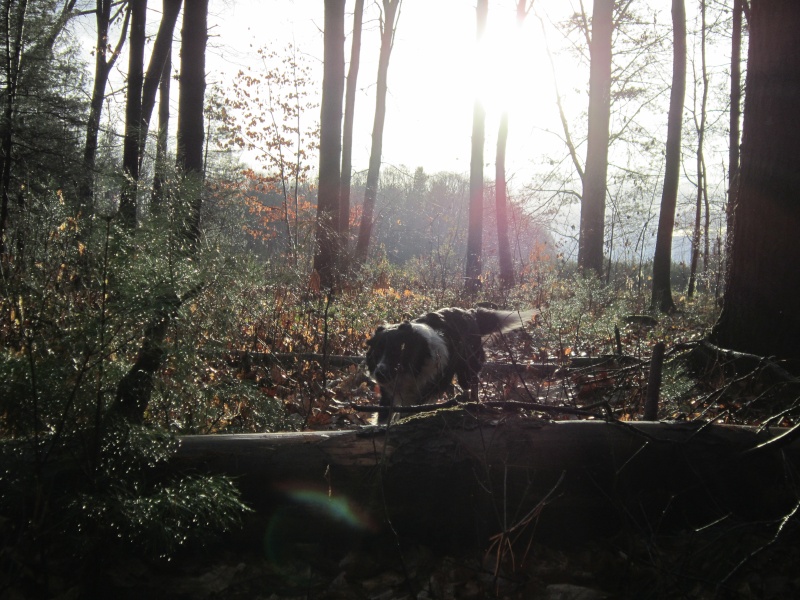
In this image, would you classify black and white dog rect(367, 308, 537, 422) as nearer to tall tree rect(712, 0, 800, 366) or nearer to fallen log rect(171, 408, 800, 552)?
fallen log rect(171, 408, 800, 552)

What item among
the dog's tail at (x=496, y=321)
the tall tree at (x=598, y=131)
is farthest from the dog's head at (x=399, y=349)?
the tall tree at (x=598, y=131)

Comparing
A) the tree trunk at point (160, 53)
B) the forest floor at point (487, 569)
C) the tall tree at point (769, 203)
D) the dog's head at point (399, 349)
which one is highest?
the tree trunk at point (160, 53)

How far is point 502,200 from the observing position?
22.0 meters

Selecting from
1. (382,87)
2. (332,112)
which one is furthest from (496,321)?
(382,87)

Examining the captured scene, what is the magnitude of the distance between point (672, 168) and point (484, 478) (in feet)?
46.5

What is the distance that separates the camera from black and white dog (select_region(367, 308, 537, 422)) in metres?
5.27

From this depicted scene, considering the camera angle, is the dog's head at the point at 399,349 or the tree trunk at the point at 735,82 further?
the tree trunk at the point at 735,82

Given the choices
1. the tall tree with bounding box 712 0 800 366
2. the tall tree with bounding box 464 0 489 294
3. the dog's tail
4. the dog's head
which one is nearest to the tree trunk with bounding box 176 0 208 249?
the dog's head

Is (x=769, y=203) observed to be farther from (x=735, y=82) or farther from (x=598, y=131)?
(x=735, y=82)

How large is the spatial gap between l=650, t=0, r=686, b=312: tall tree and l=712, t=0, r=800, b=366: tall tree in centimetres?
929

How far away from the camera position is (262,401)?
370cm

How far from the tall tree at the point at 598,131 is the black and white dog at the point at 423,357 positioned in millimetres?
11179

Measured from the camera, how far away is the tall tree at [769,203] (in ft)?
15.7

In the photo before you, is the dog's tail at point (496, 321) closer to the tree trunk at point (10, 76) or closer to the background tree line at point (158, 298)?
the background tree line at point (158, 298)
